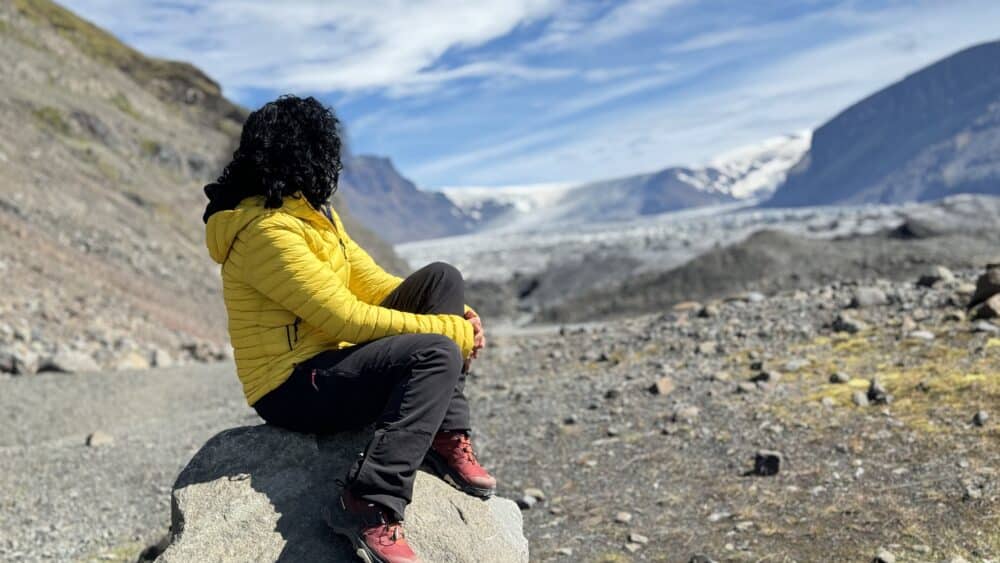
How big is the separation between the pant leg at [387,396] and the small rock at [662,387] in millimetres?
6072

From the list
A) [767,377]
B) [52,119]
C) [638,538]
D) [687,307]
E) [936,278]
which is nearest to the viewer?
[638,538]

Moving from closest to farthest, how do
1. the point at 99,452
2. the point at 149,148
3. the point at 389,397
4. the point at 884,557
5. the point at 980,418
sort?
the point at 389,397 < the point at 884,557 < the point at 980,418 < the point at 99,452 < the point at 149,148

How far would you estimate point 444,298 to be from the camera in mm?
4793

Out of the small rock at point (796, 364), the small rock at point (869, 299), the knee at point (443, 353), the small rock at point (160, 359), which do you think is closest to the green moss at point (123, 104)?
the small rock at point (160, 359)

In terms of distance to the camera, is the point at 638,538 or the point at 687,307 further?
the point at 687,307

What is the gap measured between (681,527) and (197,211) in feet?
129

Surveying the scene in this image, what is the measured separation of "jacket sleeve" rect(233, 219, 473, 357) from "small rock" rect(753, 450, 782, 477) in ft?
13.8

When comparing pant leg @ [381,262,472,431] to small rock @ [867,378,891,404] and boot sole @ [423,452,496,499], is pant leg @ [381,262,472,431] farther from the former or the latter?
small rock @ [867,378,891,404]

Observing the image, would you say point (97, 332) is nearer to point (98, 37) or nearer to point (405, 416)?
point (405, 416)

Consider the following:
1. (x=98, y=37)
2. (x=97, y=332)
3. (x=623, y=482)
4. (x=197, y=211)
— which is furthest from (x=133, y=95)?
(x=623, y=482)

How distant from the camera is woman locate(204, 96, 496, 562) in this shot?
421 cm

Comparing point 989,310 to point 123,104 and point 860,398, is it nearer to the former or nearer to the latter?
point 860,398

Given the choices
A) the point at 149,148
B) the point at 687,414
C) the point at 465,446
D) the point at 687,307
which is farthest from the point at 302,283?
the point at 149,148

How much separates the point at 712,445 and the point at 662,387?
203cm
